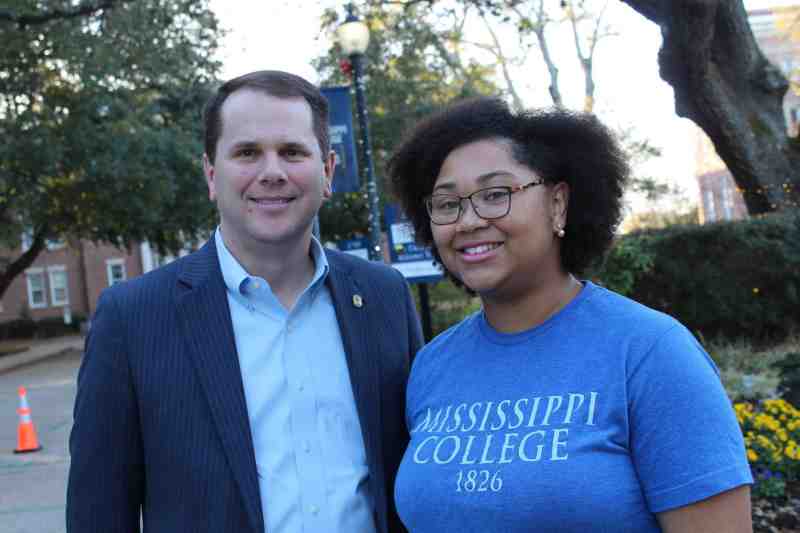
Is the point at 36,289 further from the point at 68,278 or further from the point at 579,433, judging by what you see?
the point at 579,433

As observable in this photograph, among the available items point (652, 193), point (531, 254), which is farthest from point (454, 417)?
point (652, 193)

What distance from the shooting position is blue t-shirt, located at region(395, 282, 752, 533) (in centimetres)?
188

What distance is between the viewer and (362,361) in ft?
8.84

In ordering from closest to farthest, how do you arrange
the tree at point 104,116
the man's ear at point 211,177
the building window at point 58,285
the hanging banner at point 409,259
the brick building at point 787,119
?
the man's ear at point 211,177, the hanging banner at point 409,259, the tree at point 104,116, the brick building at point 787,119, the building window at point 58,285

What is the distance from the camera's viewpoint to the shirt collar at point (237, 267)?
264 centimetres

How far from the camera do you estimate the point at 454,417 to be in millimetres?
2277

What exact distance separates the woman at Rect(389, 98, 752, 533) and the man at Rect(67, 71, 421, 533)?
251 millimetres

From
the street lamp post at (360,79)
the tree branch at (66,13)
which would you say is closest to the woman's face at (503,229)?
the street lamp post at (360,79)

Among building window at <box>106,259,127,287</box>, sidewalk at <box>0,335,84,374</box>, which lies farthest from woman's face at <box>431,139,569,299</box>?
building window at <box>106,259,127,287</box>

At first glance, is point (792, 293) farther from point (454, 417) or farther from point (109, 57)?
point (109, 57)

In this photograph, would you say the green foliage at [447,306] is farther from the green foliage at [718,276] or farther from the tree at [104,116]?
the tree at [104,116]

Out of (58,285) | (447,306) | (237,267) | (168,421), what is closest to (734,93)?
(447,306)

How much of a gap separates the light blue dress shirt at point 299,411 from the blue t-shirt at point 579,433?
0.27m

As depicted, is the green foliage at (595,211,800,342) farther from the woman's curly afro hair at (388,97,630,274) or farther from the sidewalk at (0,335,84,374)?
the sidewalk at (0,335,84,374)
